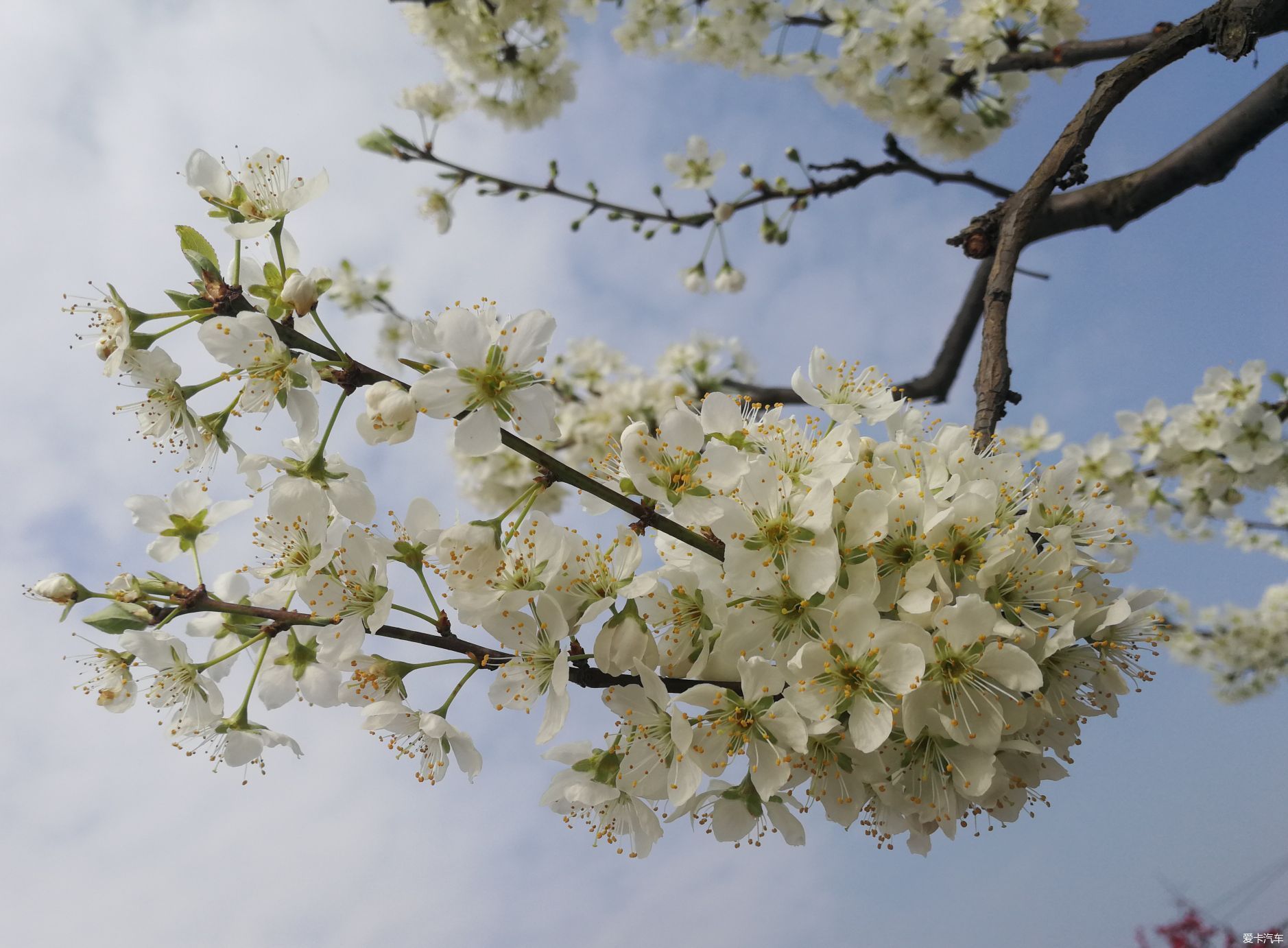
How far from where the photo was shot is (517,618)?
1392 mm

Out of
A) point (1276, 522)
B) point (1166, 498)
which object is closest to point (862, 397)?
point (1166, 498)

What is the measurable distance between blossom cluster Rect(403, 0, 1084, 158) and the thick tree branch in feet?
12.4

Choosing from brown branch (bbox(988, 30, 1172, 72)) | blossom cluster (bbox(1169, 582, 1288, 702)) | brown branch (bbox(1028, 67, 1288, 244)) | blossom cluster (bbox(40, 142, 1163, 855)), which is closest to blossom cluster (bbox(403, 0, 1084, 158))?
brown branch (bbox(988, 30, 1172, 72))

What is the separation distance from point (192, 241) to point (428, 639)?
2.51 ft

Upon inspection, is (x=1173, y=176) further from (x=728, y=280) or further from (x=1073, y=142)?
(x=728, y=280)

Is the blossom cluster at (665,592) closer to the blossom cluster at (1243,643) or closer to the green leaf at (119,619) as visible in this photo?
the green leaf at (119,619)

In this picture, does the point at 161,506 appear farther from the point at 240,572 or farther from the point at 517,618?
the point at 517,618

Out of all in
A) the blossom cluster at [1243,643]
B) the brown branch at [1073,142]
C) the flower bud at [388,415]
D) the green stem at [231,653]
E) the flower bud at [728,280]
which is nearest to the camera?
the flower bud at [388,415]

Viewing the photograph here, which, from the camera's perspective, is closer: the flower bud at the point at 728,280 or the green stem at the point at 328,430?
the green stem at the point at 328,430

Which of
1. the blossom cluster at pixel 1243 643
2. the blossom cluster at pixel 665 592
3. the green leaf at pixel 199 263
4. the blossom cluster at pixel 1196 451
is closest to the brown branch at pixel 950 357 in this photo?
the blossom cluster at pixel 1196 451

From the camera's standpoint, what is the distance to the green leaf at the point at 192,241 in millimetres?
1412

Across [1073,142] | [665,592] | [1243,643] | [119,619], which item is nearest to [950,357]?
[1073,142]

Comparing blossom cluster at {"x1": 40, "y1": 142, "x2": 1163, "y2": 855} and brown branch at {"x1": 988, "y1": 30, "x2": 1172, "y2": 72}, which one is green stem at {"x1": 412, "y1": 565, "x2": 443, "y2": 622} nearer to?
blossom cluster at {"x1": 40, "y1": 142, "x2": 1163, "y2": 855}

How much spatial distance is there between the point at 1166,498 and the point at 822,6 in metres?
3.54
